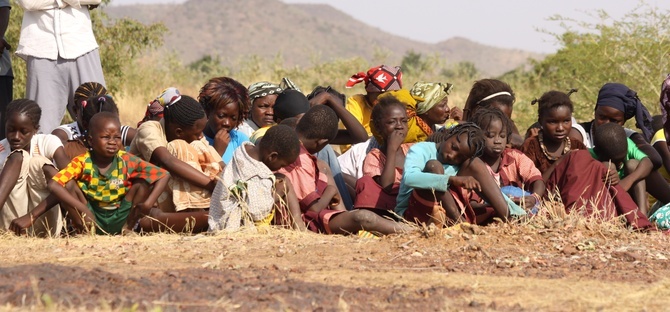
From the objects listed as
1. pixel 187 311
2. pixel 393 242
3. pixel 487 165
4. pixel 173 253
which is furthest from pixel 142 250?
pixel 487 165

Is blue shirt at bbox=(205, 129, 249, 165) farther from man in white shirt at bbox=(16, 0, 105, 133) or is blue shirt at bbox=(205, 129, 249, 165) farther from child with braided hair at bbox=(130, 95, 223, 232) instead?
man in white shirt at bbox=(16, 0, 105, 133)

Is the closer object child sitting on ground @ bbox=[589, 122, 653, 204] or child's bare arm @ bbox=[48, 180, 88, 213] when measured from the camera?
child's bare arm @ bbox=[48, 180, 88, 213]

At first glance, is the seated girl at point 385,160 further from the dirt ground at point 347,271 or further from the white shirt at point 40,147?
the white shirt at point 40,147

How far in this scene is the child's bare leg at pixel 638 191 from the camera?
814 cm

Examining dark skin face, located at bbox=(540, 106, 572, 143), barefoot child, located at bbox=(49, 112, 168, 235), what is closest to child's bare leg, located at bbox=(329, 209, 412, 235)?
barefoot child, located at bbox=(49, 112, 168, 235)

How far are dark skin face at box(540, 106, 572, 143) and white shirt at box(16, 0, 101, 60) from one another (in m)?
3.96

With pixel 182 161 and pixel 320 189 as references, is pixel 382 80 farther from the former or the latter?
pixel 182 161

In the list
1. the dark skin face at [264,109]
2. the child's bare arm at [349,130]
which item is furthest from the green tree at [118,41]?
the child's bare arm at [349,130]

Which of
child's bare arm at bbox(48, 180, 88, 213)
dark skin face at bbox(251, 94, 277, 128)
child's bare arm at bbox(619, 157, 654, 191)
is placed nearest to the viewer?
child's bare arm at bbox(48, 180, 88, 213)

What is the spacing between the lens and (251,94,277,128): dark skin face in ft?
30.5

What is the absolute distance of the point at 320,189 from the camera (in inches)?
312

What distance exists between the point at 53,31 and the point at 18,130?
1594 millimetres

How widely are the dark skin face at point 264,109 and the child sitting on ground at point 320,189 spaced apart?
123cm

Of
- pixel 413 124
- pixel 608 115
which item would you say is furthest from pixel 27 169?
pixel 608 115
